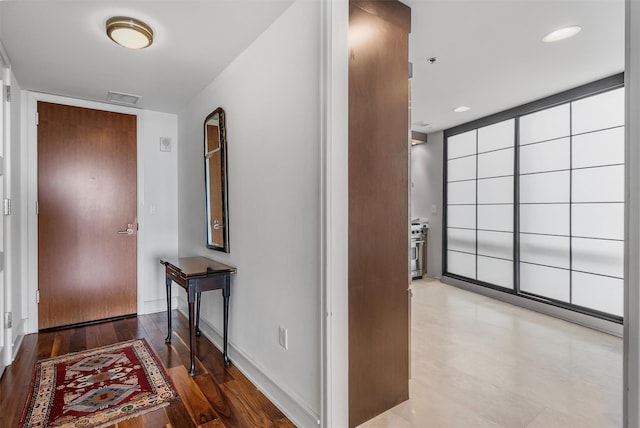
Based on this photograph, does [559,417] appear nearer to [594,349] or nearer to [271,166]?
[594,349]

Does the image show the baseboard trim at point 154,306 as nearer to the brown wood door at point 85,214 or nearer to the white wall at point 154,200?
the white wall at point 154,200

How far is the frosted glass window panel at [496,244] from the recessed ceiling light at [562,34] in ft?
8.03

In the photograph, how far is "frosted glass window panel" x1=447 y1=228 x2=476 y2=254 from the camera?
15.4 feet

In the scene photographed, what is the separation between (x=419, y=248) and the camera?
537cm

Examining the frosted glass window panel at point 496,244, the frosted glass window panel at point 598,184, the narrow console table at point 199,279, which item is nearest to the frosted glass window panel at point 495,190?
→ the frosted glass window panel at point 496,244

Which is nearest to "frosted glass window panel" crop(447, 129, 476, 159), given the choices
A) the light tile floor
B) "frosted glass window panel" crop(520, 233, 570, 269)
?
"frosted glass window panel" crop(520, 233, 570, 269)

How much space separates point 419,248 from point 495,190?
1526 millimetres

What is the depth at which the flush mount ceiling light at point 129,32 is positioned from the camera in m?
1.93

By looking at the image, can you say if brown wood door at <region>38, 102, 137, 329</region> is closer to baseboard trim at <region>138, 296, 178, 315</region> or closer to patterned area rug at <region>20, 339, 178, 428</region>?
baseboard trim at <region>138, 296, 178, 315</region>

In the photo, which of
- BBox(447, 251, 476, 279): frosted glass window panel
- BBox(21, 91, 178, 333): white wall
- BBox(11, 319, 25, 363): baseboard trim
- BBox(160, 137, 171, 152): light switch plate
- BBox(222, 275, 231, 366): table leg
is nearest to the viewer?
BBox(222, 275, 231, 366): table leg

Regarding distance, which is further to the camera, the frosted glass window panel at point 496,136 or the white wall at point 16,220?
the frosted glass window panel at point 496,136

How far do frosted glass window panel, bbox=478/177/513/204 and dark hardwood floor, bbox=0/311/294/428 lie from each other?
3.73 metres

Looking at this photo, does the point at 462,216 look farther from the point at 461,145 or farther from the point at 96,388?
the point at 96,388

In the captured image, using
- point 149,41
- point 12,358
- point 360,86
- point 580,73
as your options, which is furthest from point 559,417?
point 12,358
